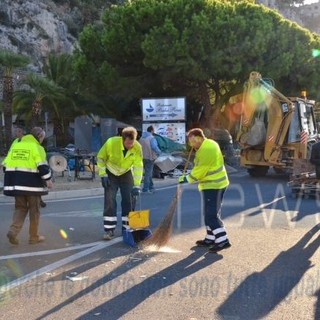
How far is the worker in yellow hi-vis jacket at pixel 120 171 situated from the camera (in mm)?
7285

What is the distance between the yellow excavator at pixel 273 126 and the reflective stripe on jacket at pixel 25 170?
10642mm

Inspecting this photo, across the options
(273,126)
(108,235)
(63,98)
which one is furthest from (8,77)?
(108,235)

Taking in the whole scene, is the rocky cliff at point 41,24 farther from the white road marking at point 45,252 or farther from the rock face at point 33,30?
the white road marking at point 45,252

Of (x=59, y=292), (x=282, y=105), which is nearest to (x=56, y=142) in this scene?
(x=282, y=105)

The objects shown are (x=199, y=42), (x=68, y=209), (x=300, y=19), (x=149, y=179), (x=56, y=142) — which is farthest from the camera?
(x=300, y=19)

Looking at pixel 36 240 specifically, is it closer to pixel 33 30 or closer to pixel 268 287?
pixel 268 287

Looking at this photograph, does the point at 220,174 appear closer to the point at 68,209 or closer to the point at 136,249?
the point at 136,249

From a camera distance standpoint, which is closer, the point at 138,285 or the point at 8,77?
the point at 138,285

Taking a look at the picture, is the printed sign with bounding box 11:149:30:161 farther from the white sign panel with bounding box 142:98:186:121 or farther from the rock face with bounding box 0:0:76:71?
the rock face with bounding box 0:0:76:71

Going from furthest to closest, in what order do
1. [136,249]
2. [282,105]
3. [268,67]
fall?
[268,67] → [282,105] → [136,249]

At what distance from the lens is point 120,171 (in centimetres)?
734

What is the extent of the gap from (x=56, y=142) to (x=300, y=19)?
10579cm

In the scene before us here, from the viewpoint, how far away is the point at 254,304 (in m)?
4.68

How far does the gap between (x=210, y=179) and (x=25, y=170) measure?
8.30 ft
